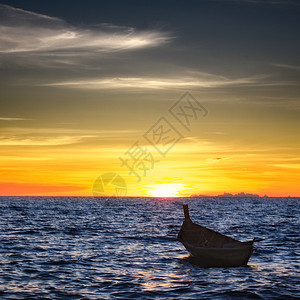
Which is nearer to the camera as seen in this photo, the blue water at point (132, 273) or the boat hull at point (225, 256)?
the blue water at point (132, 273)

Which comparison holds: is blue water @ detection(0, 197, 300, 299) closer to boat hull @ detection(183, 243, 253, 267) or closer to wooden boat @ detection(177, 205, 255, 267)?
boat hull @ detection(183, 243, 253, 267)

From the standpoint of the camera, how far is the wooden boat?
28.8 metres

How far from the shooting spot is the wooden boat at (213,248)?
94.4 feet

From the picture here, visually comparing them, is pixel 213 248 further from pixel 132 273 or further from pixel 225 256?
pixel 132 273

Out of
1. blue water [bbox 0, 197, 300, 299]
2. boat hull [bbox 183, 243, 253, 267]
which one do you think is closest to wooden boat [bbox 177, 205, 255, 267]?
boat hull [bbox 183, 243, 253, 267]

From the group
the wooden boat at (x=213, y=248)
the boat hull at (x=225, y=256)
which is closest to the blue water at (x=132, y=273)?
the boat hull at (x=225, y=256)

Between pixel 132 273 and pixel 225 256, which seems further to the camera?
pixel 225 256

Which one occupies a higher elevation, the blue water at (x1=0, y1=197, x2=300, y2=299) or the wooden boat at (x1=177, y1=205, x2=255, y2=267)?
the wooden boat at (x1=177, y1=205, x2=255, y2=267)

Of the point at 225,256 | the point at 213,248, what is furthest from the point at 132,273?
the point at 225,256

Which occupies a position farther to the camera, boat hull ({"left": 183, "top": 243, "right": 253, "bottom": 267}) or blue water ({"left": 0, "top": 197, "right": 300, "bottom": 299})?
boat hull ({"left": 183, "top": 243, "right": 253, "bottom": 267})

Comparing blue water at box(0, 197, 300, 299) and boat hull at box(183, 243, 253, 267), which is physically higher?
boat hull at box(183, 243, 253, 267)

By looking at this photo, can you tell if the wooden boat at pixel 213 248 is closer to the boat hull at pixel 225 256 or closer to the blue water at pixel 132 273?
the boat hull at pixel 225 256

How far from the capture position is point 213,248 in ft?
96.6

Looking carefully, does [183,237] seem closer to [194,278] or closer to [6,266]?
[194,278]
